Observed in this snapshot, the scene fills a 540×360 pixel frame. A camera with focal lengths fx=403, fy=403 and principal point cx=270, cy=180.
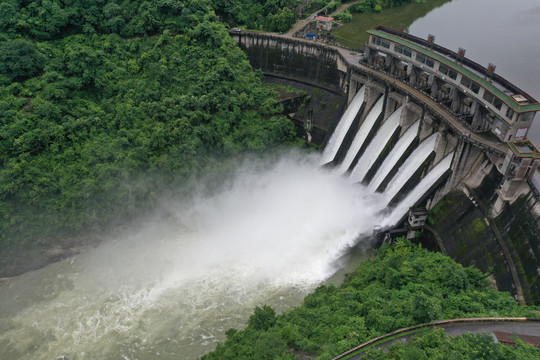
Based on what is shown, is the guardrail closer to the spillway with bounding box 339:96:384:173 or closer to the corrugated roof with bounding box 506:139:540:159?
the corrugated roof with bounding box 506:139:540:159

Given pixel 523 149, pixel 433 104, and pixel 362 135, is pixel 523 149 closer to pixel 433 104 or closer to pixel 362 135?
pixel 433 104

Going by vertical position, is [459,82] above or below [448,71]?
below

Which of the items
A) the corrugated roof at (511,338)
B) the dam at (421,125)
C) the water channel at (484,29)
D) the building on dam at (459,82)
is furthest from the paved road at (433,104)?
the corrugated roof at (511,338)

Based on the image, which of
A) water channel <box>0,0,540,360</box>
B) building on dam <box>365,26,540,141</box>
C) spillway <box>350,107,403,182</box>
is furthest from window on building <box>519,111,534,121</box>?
spillway <box>350,107,403,182</box>

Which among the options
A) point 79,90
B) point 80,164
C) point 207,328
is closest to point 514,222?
point 207,328

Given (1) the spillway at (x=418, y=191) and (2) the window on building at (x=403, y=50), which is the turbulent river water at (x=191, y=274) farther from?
(2) the window on building at (x=403, y=50)

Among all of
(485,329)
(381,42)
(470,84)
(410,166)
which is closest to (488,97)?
(470,84)
